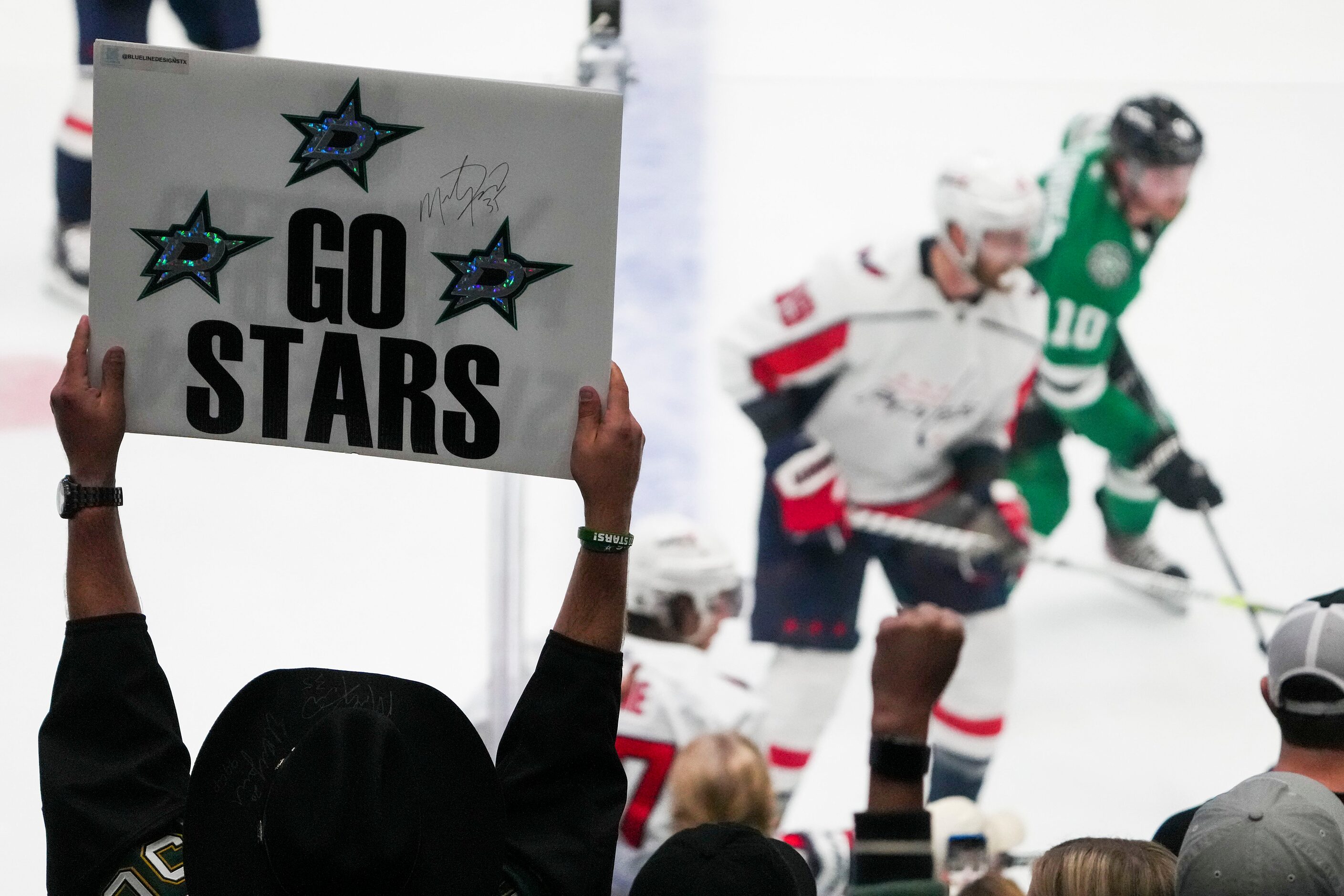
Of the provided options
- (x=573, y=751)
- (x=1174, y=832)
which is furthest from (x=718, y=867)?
(x=1174, y=832)

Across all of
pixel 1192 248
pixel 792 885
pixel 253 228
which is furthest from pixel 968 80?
pixel 792 885

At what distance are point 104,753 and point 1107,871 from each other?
0.73 m

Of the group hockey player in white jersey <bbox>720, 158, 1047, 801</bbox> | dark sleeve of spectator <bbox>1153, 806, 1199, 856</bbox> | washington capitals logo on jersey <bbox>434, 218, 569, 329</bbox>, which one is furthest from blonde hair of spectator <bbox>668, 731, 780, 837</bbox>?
washington capitals logo on jersey <bbox>434, 218, 569, 329</bbox>

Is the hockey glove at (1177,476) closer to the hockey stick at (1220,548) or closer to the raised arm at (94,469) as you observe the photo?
the hockey stick at (1220,548)

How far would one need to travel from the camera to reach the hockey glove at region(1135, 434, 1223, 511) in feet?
8.13

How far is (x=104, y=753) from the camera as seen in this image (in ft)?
3.01

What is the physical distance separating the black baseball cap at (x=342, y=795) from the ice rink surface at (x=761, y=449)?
5.59 ft

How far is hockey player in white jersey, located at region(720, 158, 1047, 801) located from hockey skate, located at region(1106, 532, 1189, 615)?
18 centimetres

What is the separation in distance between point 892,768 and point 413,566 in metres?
1.38

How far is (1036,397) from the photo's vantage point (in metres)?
2.51

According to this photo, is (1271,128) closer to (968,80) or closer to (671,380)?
(968,80)

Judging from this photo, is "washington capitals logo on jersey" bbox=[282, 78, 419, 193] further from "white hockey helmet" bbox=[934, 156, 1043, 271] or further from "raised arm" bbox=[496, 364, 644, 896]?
"white hockey helmet" bbox=[934, 156, 1043, 271]

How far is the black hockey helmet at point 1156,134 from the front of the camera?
246 cm

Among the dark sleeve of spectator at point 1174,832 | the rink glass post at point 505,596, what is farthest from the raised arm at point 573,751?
the rink glass post at point 505,596
